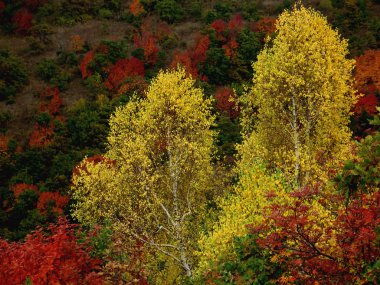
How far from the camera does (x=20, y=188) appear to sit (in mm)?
38844

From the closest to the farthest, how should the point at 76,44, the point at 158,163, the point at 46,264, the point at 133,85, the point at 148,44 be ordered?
1. the point at 46,264
2. the point at 158,163
3. the point at 133,85
4. the point at 148,44
5. the point at 76,44

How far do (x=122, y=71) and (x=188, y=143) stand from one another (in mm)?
37315

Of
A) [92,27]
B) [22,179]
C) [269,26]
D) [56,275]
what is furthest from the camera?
[92,27]

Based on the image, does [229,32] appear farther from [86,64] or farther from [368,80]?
[368,80]

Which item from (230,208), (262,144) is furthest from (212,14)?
(230,208)

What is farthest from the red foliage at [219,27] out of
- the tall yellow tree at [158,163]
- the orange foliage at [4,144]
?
the tall yellow tree at [158,163]

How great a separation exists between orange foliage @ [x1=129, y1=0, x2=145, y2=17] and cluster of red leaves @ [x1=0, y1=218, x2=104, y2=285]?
62641 mm

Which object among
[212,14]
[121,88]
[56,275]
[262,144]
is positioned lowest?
[121,88]

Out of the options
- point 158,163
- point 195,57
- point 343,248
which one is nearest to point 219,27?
point 195,57

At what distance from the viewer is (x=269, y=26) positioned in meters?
56.4

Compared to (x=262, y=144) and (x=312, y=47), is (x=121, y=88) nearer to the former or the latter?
(x=262, y=144)

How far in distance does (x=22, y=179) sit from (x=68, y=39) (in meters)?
34.7

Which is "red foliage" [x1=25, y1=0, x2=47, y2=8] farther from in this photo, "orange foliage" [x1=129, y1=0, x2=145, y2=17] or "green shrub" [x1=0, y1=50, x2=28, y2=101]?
"green shrub" [x1=0, y1=50, x2=28, y2=101]

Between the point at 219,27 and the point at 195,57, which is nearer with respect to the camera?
the point at 195,57
